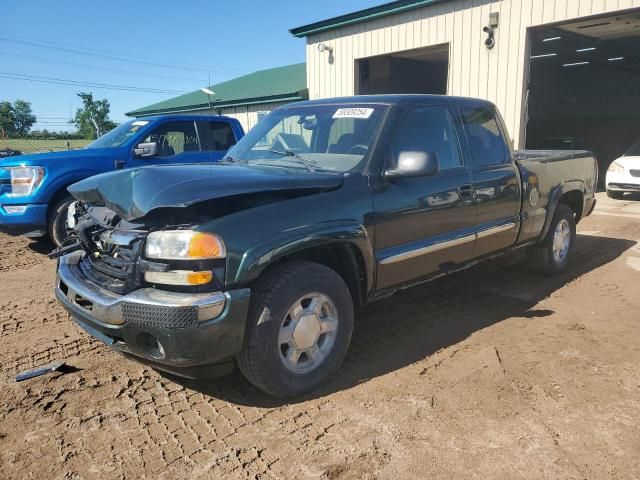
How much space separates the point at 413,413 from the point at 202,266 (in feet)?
4.91

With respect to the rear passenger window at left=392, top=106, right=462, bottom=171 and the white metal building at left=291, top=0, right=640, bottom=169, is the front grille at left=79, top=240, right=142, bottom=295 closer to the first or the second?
the rear passenger window at left=392, top=106, right=462, bottom=171

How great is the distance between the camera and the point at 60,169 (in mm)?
6809

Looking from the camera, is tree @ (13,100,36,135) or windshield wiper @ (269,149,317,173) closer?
windshield wiper @ (269,149,317,173)

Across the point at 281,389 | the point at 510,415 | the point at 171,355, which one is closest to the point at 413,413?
the point at 510,415

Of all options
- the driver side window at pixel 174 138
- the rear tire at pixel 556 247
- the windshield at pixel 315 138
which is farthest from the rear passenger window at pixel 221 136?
the rear tire at pixel 556 247

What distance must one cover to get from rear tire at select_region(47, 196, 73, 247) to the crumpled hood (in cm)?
368

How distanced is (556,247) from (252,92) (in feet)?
58.8

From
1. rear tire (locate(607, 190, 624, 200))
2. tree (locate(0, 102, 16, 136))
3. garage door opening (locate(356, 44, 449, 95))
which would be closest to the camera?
rear tire (locate(607, 190, 624, 200))

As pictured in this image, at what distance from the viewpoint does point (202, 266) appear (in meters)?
2.70

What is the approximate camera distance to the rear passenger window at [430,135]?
382cm

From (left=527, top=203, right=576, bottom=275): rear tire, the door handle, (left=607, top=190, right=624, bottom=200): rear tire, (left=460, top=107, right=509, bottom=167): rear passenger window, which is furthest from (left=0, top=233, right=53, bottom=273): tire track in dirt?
(left=607, top=190, right=624, bottom=200): rear tire

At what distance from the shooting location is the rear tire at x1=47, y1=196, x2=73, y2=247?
6.79 m

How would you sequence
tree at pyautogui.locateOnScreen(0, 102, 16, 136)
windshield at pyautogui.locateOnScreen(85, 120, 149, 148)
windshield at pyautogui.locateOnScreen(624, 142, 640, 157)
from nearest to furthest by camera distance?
windshield at pyautogui.locateOnScreen(85, 120, 149, 148) → windshield at pyautogui.locateOnScreen(624, 142, 640, 157) → tree at pyautogui.locateOnScreen(0, 102, 16, 136)

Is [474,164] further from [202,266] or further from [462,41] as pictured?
[462,41]
